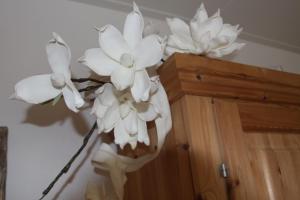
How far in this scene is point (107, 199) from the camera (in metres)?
0.77

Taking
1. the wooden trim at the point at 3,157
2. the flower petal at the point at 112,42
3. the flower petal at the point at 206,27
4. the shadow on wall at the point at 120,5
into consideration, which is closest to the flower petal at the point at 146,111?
the flower petal at the point at 112,42

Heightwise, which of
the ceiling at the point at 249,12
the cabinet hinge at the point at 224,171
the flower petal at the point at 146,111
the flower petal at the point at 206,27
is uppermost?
the ceiling at the point at 249,12

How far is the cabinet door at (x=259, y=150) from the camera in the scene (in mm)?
673

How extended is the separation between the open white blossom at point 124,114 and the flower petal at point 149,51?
0.15 ft

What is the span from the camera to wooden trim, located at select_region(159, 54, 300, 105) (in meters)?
0.69

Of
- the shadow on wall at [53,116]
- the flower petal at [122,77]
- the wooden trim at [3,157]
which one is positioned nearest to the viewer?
the flower petal at [122,77]

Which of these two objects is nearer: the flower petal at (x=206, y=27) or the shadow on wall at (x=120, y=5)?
the flower petal at (x=206, y=27)

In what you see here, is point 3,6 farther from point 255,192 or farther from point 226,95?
point 255,192

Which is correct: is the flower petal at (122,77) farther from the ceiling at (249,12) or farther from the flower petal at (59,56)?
the ceiling at (249,12)

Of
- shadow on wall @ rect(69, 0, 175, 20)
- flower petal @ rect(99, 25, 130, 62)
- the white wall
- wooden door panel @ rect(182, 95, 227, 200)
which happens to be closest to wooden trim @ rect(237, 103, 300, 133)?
wooden door panel @ rect(182, 95, 227, 200)

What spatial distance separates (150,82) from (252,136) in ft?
0.97

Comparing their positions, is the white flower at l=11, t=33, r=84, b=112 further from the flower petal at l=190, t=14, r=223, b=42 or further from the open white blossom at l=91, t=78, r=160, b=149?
the flower petal at l=190, t=14, r=223, b=42

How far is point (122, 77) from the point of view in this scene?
0.61 metres

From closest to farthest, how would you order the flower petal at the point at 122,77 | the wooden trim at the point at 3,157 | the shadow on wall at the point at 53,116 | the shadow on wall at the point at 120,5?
the flower petal at the point at 122,77
the wooden trim at the point at 3,157
the shadow on wall at the point at 53,116
the shadow on wall at the point at 120,5
